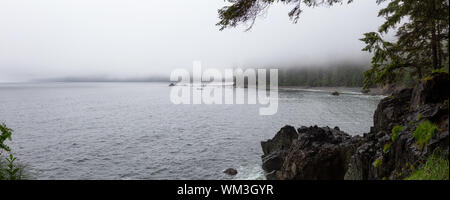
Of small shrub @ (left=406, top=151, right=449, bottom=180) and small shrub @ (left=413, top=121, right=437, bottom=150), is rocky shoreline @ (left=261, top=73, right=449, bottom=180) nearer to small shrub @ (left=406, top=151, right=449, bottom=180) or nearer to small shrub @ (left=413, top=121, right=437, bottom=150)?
small shrub @ (left=413, top=121, right=437, bottom=150)

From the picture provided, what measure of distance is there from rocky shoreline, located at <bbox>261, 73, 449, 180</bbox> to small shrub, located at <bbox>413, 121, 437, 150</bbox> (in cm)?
4

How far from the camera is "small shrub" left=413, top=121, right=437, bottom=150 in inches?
271

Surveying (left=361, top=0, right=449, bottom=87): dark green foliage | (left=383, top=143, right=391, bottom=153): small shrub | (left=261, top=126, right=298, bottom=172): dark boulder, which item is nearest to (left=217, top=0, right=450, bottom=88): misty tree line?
(left=361, top=0, right=449, bottom=87): dark green foliage

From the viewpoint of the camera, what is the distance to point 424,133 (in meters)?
7.16

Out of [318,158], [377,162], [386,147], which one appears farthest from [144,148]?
[386,147]

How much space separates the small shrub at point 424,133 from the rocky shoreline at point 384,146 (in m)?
0.04

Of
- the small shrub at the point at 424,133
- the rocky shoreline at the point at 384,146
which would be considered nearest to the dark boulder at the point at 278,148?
the rocky shoreline at the point at 384,146

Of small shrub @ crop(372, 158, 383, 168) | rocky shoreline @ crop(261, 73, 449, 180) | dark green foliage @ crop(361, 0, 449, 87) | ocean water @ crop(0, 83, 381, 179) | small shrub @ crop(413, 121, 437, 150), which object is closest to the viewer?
small shrub @ crop(413, 121, 437, 150)

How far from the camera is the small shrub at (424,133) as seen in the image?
22.6ft
